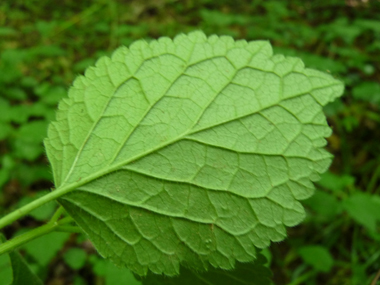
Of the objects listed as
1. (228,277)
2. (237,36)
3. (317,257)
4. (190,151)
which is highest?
(237,36)

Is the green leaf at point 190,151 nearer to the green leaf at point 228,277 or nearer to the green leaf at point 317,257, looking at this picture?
the green leaf at point 228,277

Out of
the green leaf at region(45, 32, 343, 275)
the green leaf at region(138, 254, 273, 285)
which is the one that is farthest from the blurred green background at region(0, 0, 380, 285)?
the green leaf at region(138, 254, 273, 285)

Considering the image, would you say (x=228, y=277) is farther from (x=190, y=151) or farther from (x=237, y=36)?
(x=237, y=36)

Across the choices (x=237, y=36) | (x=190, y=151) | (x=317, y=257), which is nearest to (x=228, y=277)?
(x=190, y=151)

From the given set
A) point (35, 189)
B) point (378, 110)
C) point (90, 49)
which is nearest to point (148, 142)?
point (35, 189)

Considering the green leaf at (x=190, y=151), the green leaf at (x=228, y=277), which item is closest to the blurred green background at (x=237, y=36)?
the green leaf at (x=190, y=151)

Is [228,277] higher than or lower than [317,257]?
higher
